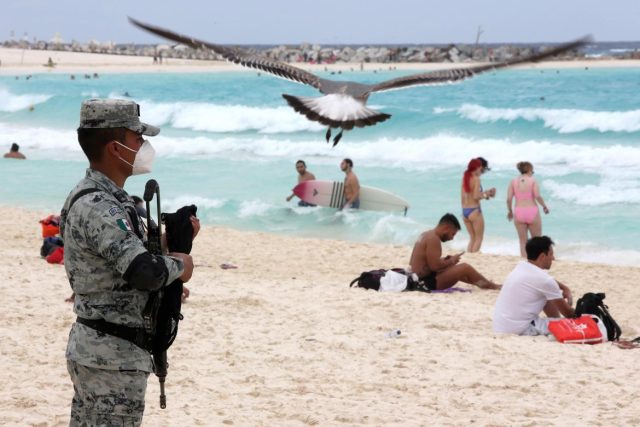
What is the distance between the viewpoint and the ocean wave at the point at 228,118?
3269cm

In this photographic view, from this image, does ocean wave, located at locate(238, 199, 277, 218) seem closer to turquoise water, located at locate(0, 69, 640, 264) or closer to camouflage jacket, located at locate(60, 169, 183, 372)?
turquoise water, located at locate(0, 69, 640, 264)

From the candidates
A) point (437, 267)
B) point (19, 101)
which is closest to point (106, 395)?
point (437, 267)

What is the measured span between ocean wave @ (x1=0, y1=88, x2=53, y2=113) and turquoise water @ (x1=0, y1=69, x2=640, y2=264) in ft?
0.46

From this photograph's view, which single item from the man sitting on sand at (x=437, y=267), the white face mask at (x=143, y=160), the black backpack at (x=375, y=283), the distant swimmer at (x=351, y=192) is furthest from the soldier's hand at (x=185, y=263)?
the distant swimmer at (x=351, y=192)

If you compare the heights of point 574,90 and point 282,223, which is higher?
point 574,90

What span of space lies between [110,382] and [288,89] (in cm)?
4747

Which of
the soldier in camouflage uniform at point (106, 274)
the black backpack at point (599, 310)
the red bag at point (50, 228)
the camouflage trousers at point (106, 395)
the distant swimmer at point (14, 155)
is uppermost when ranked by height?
the soldier in camouflage uniform at point (106, 274)

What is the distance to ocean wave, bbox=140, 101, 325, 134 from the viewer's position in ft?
107

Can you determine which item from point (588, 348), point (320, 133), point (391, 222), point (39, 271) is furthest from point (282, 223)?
point (320, 133)

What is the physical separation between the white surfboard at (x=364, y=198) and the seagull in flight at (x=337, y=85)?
6.05 metres

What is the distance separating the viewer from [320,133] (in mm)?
30203

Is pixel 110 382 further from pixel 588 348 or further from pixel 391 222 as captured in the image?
pixel 391 222

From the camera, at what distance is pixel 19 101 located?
1725 inches

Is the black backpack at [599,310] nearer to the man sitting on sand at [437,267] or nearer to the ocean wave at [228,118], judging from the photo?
the man sitting on sand at [437,267]
